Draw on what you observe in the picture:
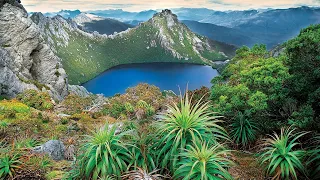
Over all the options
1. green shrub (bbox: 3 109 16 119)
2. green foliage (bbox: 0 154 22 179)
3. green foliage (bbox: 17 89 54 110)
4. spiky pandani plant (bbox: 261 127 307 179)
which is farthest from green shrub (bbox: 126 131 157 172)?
green foliage (bbox: 17 89 54 110)

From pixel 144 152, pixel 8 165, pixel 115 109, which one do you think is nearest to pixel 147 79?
pixel 115 109

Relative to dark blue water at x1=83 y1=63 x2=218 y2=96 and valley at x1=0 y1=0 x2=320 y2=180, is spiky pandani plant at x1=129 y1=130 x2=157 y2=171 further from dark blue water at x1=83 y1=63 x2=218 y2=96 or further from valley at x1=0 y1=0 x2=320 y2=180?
dark blue water at x1=83 y1=63 x2=218 y2=96

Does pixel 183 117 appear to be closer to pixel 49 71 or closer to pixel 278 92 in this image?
pixel 278 92

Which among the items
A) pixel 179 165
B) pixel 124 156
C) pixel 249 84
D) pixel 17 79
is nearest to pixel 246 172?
pixel 179 165

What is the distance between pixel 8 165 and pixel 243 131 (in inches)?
468

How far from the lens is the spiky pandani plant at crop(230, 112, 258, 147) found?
606 inches

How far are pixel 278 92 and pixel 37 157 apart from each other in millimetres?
13297

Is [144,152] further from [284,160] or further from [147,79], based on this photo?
[147,79]

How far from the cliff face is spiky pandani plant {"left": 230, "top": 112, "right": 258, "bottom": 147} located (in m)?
34.4

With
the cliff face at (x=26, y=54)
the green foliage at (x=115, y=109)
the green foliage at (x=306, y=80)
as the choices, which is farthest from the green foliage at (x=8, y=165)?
the cliff face at (x=26, y=54)

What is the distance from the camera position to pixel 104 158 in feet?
22.2

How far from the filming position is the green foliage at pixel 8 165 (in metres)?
7.42

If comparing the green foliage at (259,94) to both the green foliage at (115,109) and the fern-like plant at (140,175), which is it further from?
the green foliage at (115,109)

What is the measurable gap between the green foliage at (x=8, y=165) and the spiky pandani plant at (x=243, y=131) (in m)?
11.2
